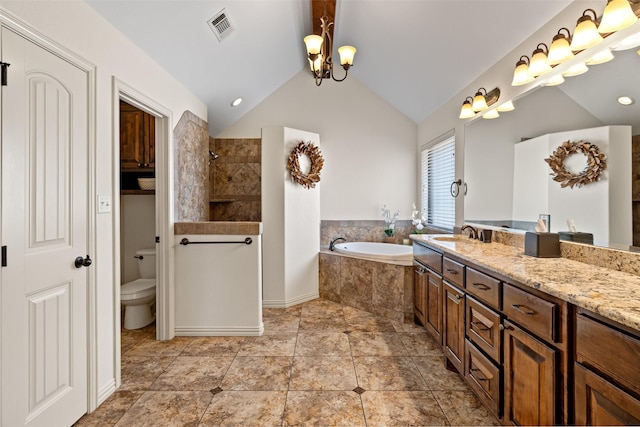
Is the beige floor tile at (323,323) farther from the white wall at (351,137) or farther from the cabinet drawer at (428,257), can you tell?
the white wall at (351,137)

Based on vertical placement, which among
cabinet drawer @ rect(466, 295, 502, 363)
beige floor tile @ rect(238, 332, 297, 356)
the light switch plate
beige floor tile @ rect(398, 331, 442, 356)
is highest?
the light switch plate

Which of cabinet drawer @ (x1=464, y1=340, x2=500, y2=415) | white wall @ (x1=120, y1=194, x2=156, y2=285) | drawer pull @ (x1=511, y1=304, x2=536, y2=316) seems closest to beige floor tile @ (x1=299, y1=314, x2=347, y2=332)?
cabinet drawer @ (x1=464, y1=340, x2=500, y2=415)

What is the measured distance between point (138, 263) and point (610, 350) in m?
3.70

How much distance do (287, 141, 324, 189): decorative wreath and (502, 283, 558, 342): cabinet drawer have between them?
103 inches

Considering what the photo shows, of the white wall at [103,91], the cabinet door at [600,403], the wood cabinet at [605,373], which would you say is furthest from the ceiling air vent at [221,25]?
the cabinet door at [600,403]

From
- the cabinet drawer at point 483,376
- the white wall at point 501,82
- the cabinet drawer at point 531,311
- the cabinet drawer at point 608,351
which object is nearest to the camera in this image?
the cabinet drawer at point 608,351

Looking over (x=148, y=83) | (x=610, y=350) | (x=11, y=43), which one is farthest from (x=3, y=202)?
(x=610, y=350)

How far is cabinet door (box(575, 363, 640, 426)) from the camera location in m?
0.89

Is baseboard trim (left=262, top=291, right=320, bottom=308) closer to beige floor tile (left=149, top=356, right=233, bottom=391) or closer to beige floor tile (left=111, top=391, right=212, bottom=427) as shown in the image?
beige floor tile (left=149, top=356, right=233, bottom=391)

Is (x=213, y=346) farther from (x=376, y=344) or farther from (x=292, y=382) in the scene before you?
(x=376, y=344)

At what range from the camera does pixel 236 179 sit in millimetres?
4465

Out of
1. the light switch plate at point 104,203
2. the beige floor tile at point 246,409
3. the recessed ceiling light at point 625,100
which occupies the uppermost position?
the recessed ceiling light at point 625,100

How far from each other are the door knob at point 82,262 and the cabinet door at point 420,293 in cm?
242

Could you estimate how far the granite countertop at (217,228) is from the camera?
2.86 metres
